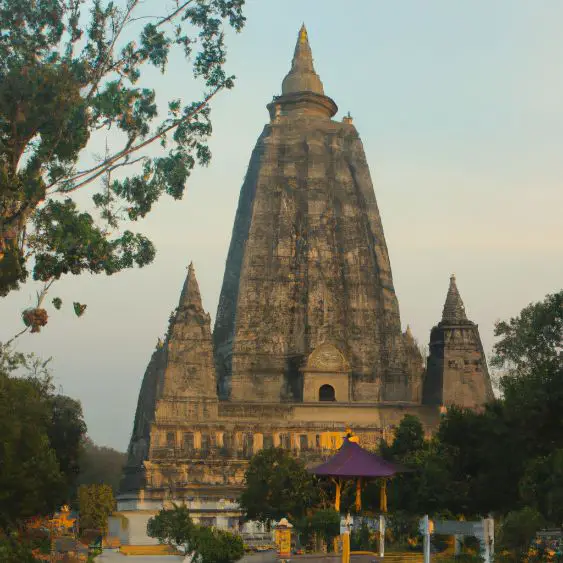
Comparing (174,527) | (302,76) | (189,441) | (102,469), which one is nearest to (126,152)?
(174,527)

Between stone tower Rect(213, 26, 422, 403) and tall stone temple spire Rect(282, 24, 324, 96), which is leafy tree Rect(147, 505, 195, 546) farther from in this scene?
tall stone temple spire Rect(282, 24, 324, 96)

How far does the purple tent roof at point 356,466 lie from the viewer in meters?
28.5

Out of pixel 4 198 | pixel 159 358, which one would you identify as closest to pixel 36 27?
pixel 4 198

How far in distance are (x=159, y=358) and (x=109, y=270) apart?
3059 cm

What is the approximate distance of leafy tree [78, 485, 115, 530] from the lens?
40562 millimetres

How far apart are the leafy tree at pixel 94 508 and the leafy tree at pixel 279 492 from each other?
292 inches

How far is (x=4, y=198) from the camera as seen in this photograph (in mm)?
20516

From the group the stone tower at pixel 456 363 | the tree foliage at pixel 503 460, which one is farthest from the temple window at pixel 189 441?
the tree foliage at pixel 503 460

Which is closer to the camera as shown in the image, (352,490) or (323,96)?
(352,490)

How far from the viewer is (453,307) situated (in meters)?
54.4

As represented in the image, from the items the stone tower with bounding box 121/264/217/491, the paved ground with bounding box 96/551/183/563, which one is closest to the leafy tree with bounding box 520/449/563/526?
the paved ground with bounding box 96/551/183/563

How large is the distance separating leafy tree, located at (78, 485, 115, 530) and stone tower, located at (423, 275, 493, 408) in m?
19.2

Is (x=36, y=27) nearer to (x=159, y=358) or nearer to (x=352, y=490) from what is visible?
(x=352, y=490)

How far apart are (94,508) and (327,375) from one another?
53.3 feet
